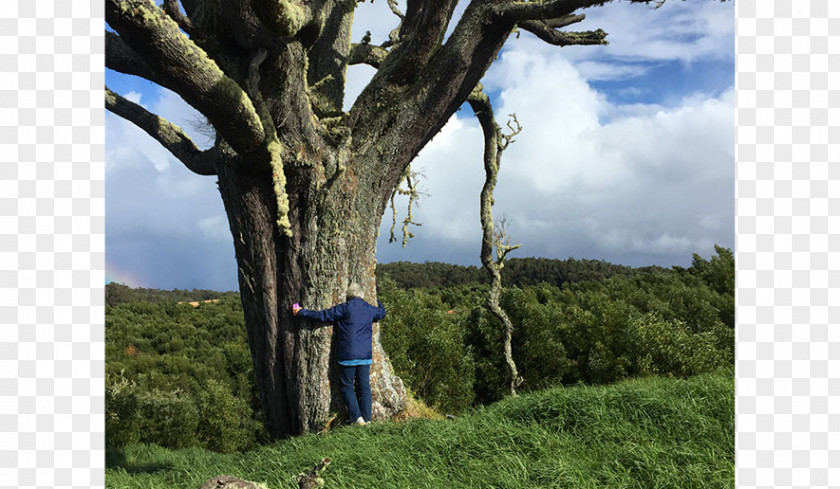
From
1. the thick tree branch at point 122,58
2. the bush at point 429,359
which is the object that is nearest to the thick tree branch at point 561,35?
the thick tree branch at point 122,58

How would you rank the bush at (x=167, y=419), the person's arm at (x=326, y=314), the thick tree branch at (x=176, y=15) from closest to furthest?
the thick tree branch at (x=176, y=15) < the person's arm at (x=326, y=314) < the bush at (x=167, y=419)

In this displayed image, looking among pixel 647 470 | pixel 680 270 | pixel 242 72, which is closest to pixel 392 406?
pixel 647 470

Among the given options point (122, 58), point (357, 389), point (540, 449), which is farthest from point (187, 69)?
point (540, 449)

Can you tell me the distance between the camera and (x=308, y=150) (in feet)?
19.5

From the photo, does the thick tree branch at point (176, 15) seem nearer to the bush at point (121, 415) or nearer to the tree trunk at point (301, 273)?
the tree trunk at point (301, 273)

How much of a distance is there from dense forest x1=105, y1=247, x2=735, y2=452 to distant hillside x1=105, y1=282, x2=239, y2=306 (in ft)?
44.4

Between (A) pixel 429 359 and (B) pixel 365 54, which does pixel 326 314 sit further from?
(A) pixel 429 359

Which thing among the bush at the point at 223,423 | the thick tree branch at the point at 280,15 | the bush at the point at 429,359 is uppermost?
the thick tree branch at the point at 280,15

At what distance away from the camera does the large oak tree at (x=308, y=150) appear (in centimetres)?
538

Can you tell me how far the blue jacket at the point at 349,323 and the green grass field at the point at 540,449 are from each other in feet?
2.75

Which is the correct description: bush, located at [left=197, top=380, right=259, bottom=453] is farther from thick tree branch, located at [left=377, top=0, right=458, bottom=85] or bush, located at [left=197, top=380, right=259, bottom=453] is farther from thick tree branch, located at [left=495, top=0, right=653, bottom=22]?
thick tree branch, located at [left=495, top=0, right=653, bottom=22]

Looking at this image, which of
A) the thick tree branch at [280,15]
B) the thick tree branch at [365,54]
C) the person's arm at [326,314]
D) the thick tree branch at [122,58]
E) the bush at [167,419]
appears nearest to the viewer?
the thick tree branch at [280,15]

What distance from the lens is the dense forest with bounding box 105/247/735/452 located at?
14.9m

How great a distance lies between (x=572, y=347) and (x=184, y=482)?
573 inches
